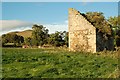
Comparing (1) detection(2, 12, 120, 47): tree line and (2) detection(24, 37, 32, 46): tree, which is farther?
(2) detection(24, 37, 32, 46): tree

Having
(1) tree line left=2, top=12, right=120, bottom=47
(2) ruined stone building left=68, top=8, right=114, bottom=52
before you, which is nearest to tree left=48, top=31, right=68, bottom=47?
(1) tree line left=2, top=12, right=120, bottom=47

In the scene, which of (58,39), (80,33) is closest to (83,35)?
(80,33)

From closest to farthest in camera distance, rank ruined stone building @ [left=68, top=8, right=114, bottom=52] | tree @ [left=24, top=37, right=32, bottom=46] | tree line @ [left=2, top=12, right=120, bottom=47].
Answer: ruined stone building @ [left=68, top=8, right=114, bottom=52] → tree line @ [left=2, top=12, right=120, bottom=47] → tree @ [left=24, top=37, right=32, bottom=46]

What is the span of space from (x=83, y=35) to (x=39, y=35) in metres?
17.9

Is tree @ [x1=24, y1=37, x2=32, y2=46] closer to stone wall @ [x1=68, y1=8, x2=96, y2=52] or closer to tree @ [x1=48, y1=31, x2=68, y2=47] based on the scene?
tree @ [x1=48, y1=31, x2=68, y2=47]

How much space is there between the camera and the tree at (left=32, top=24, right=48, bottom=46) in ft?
142

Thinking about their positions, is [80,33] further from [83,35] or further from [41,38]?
[41,38]

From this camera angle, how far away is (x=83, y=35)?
90.2 ft

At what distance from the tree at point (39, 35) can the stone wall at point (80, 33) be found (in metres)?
14.6

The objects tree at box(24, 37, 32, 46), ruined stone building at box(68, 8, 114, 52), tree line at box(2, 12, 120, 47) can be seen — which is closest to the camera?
ruined stone building at box(68, 8, 114, 52)

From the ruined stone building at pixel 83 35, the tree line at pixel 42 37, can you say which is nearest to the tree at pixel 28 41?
the tree line at pixel 42 37

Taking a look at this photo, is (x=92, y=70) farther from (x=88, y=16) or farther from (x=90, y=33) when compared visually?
(x=88, y=16)

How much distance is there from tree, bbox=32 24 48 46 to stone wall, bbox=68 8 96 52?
14601mm

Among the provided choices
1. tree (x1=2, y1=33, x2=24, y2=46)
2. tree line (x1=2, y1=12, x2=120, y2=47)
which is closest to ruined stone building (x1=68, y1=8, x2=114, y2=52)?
tree line (x1=2, y1=12, x2=120, y2=47)
